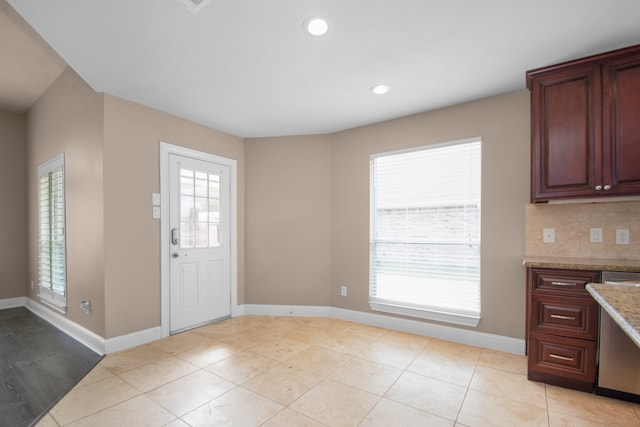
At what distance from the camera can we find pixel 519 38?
6.59ft

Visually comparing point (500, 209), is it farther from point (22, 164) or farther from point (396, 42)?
point (22, 164)

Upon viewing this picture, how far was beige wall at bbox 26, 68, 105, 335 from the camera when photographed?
291cm

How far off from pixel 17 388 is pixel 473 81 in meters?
4.41

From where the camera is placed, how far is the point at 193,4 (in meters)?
1.68

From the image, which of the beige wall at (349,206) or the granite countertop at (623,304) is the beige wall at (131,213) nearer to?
the beige wall at (349,206)

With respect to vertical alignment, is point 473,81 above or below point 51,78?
below

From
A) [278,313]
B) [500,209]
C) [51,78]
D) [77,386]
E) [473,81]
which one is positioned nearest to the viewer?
[77,386]

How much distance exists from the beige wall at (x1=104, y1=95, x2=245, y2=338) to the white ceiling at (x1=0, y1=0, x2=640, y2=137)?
0.25 m

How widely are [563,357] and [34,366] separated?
4305 mm

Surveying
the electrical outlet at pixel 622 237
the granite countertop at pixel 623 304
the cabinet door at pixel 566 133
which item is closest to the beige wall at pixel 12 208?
the granite countertop at pixel 623 304

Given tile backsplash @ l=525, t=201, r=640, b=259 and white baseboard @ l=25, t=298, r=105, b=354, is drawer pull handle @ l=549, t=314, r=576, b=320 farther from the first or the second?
white baseboard @ l=25, t=298, r=105, b=354

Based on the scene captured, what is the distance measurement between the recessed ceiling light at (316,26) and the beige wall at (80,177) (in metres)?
2.24

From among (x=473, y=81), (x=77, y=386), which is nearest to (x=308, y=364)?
(x=77, y=386)

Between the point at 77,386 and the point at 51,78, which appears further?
the point at 51,78
